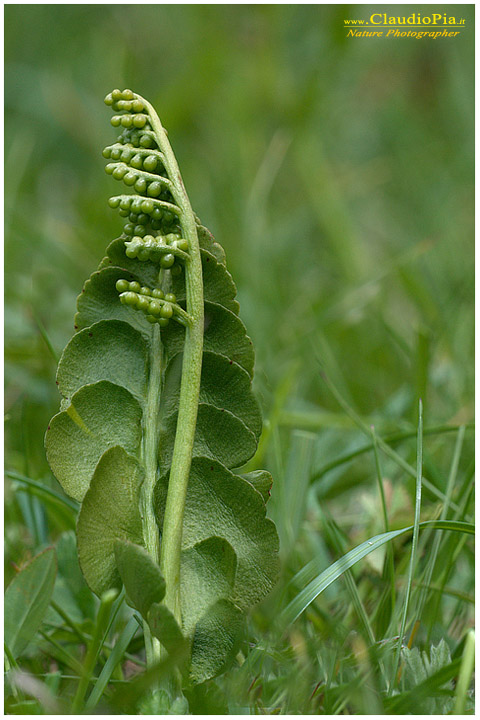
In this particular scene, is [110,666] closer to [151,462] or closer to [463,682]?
[151,462]

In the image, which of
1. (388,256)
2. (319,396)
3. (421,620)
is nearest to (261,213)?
(388,256)

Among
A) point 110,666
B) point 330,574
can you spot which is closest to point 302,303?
point 330,574

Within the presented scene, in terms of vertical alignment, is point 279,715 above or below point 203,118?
below

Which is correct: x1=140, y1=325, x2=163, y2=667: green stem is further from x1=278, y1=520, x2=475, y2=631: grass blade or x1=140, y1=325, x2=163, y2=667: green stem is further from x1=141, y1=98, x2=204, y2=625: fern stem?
x1=278, y1=520, x2=475, y2=631: grass blade

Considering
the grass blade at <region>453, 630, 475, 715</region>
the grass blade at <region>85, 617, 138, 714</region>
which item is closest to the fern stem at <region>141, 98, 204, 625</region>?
the grass blade at <region>85, 617, 138, 714</region>

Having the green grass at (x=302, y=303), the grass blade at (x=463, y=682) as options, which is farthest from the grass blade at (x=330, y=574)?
the grass blade at (x=463, y=682)

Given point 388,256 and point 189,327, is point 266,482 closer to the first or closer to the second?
point 189,327
